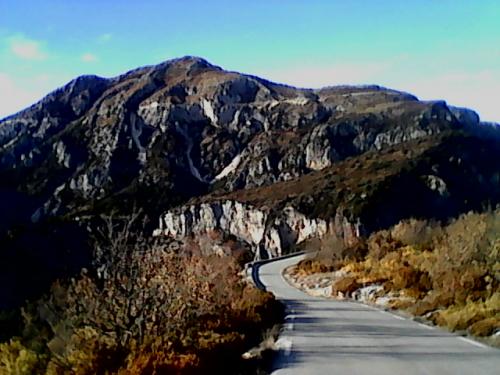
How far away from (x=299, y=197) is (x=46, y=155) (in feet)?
296

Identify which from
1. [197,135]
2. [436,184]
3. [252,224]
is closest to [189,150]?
[197,135]

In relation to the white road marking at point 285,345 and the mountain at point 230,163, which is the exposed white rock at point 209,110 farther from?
the white road marking at point 285,345

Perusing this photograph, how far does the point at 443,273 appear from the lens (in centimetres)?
2128

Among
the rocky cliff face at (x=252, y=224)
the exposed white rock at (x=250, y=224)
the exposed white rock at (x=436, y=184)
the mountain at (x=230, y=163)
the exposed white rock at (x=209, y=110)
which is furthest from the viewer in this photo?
the exposed white rock at (x=209, y=110)

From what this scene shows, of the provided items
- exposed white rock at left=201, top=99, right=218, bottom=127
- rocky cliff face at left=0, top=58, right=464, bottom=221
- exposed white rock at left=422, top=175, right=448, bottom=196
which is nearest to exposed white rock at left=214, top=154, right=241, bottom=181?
rocky cliff face at left=0, top=58, right=464, bottom=221

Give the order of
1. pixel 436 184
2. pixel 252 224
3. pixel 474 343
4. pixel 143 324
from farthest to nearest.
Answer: pixel 252 224, pixel 436 184, pixel 474 343, pixel 143 324

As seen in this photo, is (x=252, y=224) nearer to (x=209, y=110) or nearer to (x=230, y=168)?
(x=230, y=168)

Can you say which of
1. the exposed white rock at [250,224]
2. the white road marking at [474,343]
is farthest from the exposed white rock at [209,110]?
the white road marking at [474,343]

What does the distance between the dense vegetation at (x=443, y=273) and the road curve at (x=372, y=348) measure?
0.86 m

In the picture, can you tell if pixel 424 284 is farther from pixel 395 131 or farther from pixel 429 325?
pixel 395 131

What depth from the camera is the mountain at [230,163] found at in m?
88.9

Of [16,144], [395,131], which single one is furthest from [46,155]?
[395,131]

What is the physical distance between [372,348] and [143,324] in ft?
14.9

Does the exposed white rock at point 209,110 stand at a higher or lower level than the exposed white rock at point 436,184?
higher
